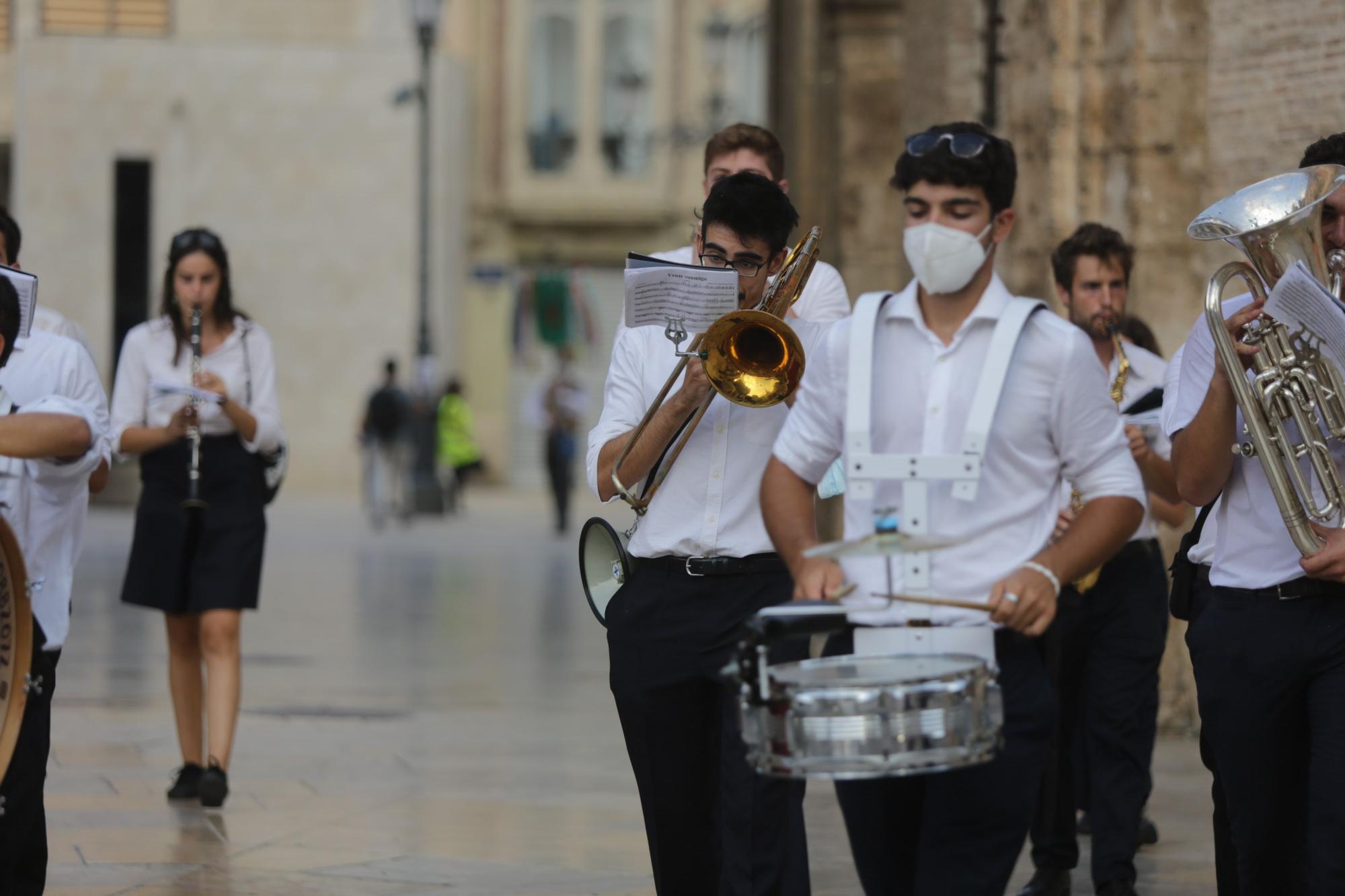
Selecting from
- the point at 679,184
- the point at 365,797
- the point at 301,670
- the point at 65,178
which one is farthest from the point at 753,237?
the point at 679,184

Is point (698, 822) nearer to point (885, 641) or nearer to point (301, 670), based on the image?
point (885, 641)

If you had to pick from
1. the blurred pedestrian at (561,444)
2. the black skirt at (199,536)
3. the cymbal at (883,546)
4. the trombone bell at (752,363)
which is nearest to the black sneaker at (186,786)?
the black skirt at (199,536)

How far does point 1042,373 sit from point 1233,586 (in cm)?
93

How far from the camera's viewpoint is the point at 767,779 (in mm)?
4805

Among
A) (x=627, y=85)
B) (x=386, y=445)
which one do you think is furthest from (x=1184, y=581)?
(x=627, y=85)

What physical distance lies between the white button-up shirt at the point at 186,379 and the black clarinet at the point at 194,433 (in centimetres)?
5

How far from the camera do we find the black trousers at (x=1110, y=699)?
22.1 ft

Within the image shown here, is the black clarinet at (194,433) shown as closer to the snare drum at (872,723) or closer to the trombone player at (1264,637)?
the trombone player at (1264,637)

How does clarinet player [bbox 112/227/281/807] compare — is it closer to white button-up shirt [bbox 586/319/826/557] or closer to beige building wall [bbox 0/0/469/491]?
white button-up shirt [bbox 586/319/826/557]

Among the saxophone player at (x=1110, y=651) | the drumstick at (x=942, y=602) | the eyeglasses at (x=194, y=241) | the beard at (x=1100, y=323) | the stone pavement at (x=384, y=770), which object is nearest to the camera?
the drumstick at (x=942, y=602)

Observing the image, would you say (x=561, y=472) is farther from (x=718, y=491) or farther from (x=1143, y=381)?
(x=718, y=491)

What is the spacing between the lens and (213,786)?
7867 millimetres

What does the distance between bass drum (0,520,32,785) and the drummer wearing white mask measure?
62.6 inches

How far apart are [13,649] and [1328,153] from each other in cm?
298
